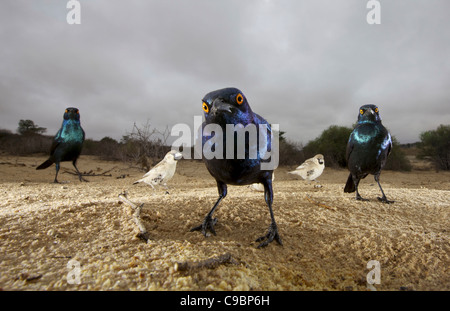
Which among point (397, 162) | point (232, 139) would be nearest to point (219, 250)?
point (232, 139)

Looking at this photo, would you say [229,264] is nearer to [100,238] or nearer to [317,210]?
[100,238]

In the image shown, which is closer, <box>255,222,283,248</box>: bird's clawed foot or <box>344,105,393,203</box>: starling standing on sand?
A: <box>255,222,283,248</box>: bird's clawed foot

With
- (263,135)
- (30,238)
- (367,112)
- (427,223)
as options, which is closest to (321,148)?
(367,112)

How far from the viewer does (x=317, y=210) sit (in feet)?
9.96

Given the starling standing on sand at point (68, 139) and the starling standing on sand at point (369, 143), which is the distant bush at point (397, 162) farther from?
the starling standing on sand at point (68, 139)

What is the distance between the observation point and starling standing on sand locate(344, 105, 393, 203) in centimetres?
392

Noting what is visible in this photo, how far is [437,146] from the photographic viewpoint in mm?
15820

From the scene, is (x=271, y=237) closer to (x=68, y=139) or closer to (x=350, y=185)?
(x=350, y=185)

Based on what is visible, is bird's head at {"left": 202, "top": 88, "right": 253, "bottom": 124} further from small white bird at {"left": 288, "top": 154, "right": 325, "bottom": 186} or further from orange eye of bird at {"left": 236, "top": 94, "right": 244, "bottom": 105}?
small white bird at {"left": 288, "top": 154, "right": 325, "bottom": 186}

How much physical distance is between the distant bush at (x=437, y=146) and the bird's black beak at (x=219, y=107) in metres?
19.4

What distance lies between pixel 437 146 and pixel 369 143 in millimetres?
16660

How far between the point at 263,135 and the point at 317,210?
4.92ft

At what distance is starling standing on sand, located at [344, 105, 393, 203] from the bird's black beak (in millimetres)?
3122

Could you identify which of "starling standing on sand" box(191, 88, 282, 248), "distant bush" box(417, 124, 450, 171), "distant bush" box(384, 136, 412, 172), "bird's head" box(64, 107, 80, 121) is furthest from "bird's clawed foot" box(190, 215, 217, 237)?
"distant bush" box(417, 124, 450, 171)
